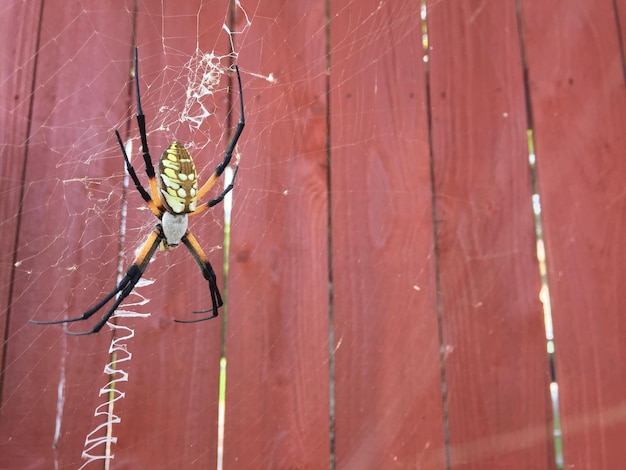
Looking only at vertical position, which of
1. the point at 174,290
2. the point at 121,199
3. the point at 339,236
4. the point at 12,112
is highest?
the point at 12,112

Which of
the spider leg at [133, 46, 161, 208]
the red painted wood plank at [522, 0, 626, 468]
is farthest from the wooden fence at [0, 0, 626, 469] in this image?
Result: the spider leg at [133, 46, 161, 208]

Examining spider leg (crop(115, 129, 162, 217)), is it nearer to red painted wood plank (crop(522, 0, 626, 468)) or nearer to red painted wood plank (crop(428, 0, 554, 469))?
red painted wood plank (crop(428, 0, 554, 469))

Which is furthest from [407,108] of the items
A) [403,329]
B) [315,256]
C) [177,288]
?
[177,288]

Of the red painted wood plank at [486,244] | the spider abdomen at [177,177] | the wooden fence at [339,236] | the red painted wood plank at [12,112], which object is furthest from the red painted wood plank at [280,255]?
the red painted wood plank at [12,112]

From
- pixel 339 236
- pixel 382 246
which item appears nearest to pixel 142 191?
pixel 339 236

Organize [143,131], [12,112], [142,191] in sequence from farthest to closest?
[12,112] < [142,191] < [143,131]

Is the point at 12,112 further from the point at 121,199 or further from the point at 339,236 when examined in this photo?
the point at 339,236

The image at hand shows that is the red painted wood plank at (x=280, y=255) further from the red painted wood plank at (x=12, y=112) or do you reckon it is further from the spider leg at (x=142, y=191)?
the red painted wood plank at (x=12, y=112)

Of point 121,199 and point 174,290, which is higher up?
point 121,199
